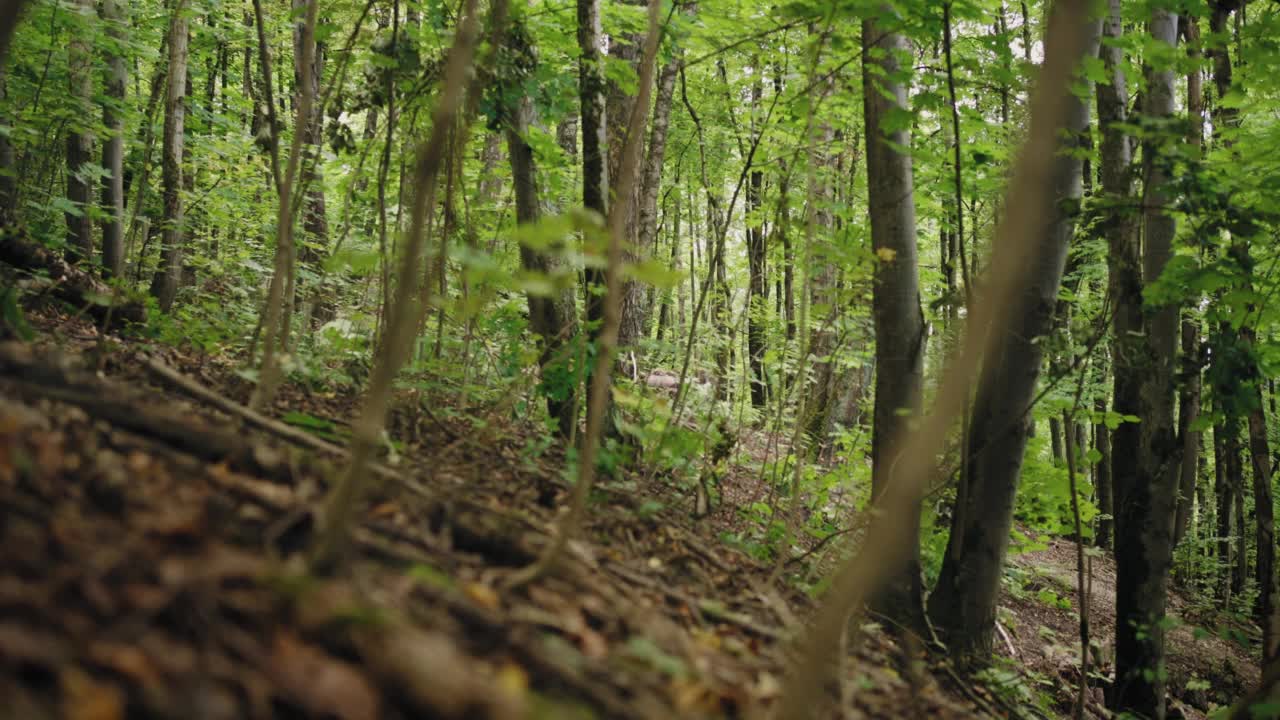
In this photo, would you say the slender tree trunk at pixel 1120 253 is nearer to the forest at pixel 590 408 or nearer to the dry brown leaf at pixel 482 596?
the forest at pixel 590 408

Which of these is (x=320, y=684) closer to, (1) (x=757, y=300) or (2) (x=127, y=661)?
(2) (x=127, y=661)

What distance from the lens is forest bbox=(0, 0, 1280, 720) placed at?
4.76ft

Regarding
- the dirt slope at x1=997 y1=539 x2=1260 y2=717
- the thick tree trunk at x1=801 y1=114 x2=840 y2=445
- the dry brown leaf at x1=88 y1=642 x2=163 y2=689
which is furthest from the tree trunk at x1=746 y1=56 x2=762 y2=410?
the dry brown leaf at x1=88 y1=642 x2=163 y2=689

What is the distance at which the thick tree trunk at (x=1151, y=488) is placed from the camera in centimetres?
508

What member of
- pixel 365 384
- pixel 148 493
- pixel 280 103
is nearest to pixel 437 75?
pixel 365 384

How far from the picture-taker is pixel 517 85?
4.10 m

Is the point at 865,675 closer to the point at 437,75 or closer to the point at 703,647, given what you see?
the point at 703,647

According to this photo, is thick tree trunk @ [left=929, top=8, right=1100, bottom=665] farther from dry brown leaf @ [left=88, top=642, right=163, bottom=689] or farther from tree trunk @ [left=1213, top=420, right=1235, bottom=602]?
tree trunk @ [left=1213, top=420, right=1235, bottom=602]

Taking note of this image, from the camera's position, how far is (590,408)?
3.77m

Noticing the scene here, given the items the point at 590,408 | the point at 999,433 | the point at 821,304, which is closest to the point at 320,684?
the point at 590,408

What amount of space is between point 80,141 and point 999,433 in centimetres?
1020

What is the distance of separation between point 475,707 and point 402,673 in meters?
0.16

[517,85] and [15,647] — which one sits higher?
[517,85]

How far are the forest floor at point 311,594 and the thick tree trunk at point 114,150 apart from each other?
19.8 ft
